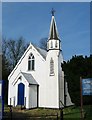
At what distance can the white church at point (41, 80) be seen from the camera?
21406mm

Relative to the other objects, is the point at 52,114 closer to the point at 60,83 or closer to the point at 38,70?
the point at 60,83

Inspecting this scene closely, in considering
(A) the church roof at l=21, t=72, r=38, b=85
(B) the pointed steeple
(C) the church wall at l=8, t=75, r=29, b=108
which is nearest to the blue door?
(C) the church wall at l=8, t=75, r=29, b=108

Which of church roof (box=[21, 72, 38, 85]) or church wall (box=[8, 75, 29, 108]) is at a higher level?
church roof (box=[21, 72, 38, 85])

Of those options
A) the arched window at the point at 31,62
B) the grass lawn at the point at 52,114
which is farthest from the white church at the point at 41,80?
the grass lawn at the point at 52,114

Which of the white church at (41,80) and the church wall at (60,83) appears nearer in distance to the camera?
the white church at (41,80)

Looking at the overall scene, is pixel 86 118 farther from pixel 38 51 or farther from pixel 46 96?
pixel 38 51

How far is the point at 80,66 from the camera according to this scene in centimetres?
1758

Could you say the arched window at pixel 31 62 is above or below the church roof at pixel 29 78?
above

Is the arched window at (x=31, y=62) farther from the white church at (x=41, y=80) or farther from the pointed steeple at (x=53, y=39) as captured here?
the pointed steeple at (x=53, y=39)

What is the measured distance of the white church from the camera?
21.4m

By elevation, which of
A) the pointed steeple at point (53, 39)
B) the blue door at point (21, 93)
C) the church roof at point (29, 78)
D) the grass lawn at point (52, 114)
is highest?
the pointed steeple at point (53, 39)

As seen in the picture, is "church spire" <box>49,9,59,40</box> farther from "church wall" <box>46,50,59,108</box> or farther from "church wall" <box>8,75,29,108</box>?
"church wall" <box>8,75,29,108</box>

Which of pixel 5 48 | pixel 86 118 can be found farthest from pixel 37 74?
pixel 5 48

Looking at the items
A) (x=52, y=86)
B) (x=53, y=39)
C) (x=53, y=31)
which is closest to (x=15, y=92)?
(x=52, y=86)
